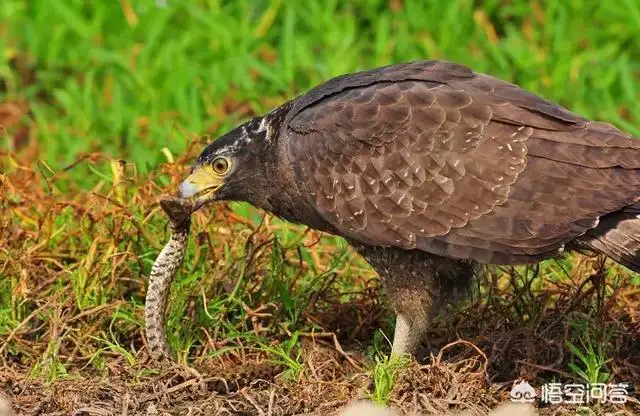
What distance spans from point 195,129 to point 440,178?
10.1 ft

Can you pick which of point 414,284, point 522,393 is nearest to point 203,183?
point 414,284

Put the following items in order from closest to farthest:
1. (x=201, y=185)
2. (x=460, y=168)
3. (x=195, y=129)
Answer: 1. (x=460, y=168)
2. (x=201, y=185)
3. (x=195, y=129)

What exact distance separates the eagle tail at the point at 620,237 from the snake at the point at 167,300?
1.48 metres

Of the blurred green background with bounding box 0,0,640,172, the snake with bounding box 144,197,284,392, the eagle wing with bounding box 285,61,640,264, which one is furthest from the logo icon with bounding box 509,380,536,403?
the blurred green background with bounding box 0,0,640,172

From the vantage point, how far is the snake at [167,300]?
6039 millimetres

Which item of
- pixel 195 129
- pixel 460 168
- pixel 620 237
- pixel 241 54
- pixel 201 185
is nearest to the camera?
pixel 620 237

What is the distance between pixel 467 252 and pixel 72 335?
1807 millimetres

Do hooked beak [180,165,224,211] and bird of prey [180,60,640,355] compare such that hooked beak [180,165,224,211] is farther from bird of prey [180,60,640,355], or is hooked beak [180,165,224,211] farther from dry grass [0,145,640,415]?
dry grass [0,145,640,415]

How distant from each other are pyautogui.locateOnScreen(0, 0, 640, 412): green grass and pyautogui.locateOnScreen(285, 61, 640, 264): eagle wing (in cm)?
63

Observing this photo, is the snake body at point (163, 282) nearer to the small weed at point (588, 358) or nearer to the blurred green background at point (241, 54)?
the small weed at point (588, 358)

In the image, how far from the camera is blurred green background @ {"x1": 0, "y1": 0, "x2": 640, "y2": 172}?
880cm

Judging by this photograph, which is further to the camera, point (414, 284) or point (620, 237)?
point (414, 284)

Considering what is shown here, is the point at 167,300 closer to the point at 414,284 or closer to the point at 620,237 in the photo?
the point at 414,284

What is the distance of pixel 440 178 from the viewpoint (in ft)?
18.9
